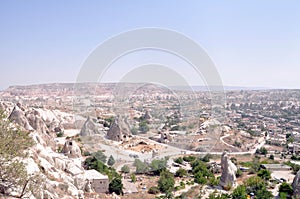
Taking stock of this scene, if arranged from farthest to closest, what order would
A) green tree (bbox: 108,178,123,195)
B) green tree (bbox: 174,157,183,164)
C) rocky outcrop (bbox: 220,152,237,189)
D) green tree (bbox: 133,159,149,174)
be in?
1. green tree (bbox: 174,157,183,164)
2. green tree (bbox: 133,159,149,174)
3. rocky outcrop (bbox: 220,152,237,189)
4. green tree (bbox: 108,178,123,195)

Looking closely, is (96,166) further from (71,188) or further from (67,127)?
(67,127)

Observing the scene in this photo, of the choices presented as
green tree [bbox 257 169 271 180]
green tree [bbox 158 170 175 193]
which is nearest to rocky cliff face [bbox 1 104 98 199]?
green tree [bbox 158 170 175 193]

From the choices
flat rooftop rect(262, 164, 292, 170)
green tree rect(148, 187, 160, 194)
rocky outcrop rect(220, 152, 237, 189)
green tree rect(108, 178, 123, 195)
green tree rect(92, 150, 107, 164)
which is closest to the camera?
green tree rect(108, 178, 123, 195)

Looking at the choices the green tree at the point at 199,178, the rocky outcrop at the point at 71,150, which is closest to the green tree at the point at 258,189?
the green tree at the point at 199,178

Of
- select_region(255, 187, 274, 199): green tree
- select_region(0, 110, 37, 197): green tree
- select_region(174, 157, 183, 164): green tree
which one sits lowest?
select_region(174, 157, 183, 164): green tree

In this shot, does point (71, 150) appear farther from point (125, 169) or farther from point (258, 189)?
point (258, 189)

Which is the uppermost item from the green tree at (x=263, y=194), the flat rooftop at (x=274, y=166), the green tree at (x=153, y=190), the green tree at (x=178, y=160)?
the green tree at (x=263, y=194)

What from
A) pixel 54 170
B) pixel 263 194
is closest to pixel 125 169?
pixel 54 170

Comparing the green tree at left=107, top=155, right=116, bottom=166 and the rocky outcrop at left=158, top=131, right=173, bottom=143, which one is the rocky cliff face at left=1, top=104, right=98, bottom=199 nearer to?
the green tree at left=107, top=155, right=116, bottom=166

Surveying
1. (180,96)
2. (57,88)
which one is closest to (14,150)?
(180,96)

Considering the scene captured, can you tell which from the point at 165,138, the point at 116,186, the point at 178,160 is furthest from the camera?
the point at 165,138

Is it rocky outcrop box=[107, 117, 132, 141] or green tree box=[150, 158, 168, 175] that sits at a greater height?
rocky outcrop box=[107, 117, 132, 141]

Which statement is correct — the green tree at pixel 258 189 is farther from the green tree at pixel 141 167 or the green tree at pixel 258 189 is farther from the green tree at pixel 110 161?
the green tree at pixel 110 161
